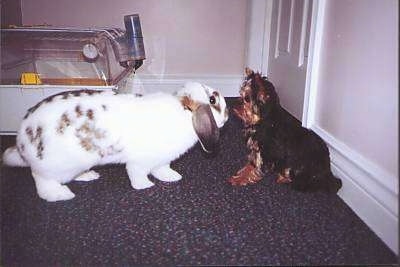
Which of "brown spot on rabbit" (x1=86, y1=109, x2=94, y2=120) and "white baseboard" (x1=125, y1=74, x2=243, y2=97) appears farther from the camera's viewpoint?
"white baseboard" (x1=125, y1=74, x2=243, y2=97)

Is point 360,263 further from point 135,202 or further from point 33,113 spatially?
point 33,113

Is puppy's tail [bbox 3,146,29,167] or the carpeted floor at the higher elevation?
puppy's tail [bbox 3,146,29,167]

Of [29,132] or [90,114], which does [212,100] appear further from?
[29,132]

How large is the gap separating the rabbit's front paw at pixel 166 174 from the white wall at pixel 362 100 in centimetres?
59

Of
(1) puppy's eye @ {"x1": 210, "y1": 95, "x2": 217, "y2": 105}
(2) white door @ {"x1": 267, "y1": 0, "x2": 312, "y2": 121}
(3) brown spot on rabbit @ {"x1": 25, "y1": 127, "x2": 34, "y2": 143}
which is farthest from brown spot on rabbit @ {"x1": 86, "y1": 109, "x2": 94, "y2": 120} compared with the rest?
(2) white door @ {"x1": 267, "y1": 0, "x2": 312, "y2": 121}

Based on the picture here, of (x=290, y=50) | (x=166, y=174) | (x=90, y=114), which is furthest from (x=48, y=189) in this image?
(x=290, y=50)

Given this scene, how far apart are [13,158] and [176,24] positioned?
1573 millimetres

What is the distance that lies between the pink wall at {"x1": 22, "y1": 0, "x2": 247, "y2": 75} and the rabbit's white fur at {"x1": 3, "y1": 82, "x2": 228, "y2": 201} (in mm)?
1250

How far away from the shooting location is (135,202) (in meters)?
1.25

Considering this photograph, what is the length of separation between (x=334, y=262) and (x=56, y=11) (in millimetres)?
2312

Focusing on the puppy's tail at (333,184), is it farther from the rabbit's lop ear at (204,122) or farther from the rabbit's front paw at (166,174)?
the rabbit's front paw at (166,174)

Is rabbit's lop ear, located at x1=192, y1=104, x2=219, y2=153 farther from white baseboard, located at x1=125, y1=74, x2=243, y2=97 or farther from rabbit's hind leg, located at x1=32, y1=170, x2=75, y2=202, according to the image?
white baseboard, located at x1=125, y1=74, x2=243, y2=97

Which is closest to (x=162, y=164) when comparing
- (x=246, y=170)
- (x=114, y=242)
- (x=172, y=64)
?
(x=246, y=170)

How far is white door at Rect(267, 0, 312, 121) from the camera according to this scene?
194 cm
